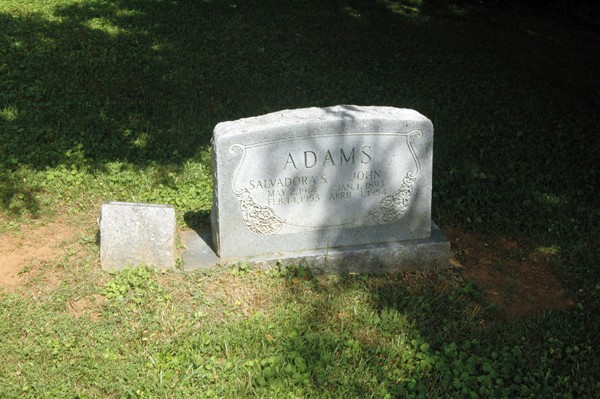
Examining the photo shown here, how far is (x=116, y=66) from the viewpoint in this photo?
9.78 m

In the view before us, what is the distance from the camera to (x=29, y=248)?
20.9 ft

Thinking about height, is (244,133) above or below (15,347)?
above

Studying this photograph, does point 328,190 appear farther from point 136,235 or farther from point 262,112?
point 262,112

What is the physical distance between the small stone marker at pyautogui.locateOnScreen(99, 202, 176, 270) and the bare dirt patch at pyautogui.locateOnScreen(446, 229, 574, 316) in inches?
93.2

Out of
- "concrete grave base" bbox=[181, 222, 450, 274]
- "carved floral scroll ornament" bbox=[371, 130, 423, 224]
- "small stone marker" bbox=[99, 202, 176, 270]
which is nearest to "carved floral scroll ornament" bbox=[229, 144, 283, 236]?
"concrete grave base" bbox=[181, 222, 450, 274]

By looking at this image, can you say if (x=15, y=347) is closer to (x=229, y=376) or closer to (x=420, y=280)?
(x=229, y=376)

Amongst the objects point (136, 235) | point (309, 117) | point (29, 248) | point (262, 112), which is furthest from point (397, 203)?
point (262, 112)

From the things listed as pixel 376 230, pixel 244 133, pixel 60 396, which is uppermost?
pixel 244 133

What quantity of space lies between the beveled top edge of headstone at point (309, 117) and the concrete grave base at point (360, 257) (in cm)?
101

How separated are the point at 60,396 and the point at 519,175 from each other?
493 cm

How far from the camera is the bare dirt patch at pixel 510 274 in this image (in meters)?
5.90

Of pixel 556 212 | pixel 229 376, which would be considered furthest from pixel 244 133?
pixel 556 212

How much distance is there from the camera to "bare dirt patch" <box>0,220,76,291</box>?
5980mm

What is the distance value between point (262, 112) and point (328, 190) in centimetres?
325
